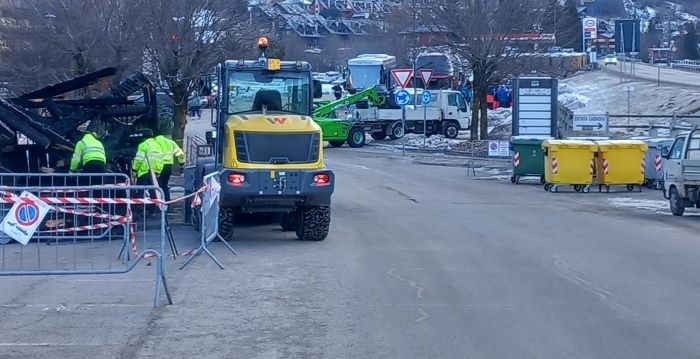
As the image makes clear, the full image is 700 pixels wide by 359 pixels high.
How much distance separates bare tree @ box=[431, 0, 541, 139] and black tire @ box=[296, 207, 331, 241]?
26.5 meters

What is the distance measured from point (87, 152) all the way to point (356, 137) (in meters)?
31.1

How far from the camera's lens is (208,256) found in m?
15.3

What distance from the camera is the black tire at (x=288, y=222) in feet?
61.0

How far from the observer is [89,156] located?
714 inches

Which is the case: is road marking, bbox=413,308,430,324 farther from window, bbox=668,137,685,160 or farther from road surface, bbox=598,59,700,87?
road surface, bbox=598,59,700,87

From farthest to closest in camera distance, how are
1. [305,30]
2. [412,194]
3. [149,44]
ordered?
[305,30]
[412,194]
[149,44]

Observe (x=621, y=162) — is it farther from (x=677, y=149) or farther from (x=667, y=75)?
(x=667, y=75)

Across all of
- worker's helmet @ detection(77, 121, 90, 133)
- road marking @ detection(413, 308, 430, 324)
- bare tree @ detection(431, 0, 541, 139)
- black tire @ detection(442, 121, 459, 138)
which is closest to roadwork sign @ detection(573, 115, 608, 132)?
bare tree @ detection(431, 0, 541, 139)

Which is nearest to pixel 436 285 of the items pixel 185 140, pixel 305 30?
pixel 185 140

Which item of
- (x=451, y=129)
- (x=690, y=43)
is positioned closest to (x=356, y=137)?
(x=451, y=129)

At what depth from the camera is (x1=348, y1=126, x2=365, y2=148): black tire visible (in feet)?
160

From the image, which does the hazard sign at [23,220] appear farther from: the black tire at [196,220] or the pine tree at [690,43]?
the pine tree at [690,43]

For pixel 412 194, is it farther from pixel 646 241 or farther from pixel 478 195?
pixel 646 241

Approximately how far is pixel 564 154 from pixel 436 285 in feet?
54.0
